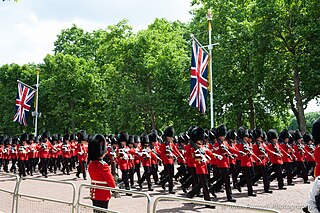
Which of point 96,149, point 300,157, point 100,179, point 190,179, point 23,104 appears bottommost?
point 190,179

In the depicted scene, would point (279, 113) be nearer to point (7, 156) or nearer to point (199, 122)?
point (199, 122)

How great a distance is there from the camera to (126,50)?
32.7 meters

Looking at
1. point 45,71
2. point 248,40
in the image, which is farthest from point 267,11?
point 45,71

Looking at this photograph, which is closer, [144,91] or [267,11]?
[267,11]

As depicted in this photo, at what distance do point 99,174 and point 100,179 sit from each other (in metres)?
0.08

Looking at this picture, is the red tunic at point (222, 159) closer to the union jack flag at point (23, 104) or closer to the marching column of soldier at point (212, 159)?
the marching column of soldier at point (212, 159)

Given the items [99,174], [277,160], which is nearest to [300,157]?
[277,160]

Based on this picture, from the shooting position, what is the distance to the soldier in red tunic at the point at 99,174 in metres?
6.19

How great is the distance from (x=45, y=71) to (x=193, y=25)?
16685 mm

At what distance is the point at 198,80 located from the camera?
16641 mm

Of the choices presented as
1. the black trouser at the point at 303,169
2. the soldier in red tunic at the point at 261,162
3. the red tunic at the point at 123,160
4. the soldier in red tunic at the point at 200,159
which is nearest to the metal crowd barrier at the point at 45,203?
the soldier in red tunic at the point at 200,159

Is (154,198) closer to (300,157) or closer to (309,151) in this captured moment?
(300,157)

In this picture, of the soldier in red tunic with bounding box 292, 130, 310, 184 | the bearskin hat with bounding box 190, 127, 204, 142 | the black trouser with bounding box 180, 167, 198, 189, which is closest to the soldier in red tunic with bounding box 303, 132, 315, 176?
the soldier in red tunic with bounding box 292, 130, 310, 184

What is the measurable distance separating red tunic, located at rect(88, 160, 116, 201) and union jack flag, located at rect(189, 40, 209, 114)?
10.1m
